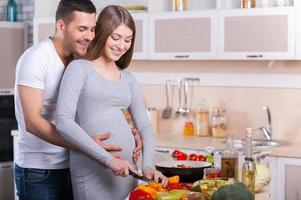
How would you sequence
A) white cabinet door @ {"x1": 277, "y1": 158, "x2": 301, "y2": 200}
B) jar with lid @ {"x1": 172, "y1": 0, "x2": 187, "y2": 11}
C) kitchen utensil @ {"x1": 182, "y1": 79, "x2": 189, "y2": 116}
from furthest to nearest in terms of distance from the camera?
kitchen utensil @ {"x1": 182, "y1": 79, "x2": 189, "y2": 116} → jar with lid @ {"x1": 172, "y1": 0, "x2": 187, "y2": 11} → white cabinet door @ {"x1": 277, "y1": 158, "x2": 301, "y2": 200}

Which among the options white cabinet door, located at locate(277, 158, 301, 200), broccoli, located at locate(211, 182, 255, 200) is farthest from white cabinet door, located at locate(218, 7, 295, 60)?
broccoli, located at locate(211, 182, 255, 200)

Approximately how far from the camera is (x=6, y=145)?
571cm

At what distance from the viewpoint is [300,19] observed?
450cm

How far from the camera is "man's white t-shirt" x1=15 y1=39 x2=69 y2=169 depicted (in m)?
2.54

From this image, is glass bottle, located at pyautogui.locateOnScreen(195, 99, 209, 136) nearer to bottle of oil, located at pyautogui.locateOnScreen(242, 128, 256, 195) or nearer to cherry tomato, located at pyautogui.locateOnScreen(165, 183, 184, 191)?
bottle of oil, located at pyautogui.locateOnScreen(242, 128, 256, 195)

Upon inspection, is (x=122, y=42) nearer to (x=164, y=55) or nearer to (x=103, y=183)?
(x=103, y=183)

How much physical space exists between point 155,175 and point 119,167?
0.18m

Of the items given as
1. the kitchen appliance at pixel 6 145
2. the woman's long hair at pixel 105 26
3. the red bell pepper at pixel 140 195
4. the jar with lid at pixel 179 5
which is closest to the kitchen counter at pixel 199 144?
the jar with lid at pixel 179 5

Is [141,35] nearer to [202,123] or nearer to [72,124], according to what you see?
[202,123]

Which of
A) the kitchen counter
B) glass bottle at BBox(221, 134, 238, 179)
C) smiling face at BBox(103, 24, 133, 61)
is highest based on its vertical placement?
smiling face at BBox(103, 24, 133, 61)

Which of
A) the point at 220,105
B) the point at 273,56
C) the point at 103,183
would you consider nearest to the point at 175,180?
the point at 103,183

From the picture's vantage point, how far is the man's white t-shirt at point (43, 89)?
254 cm

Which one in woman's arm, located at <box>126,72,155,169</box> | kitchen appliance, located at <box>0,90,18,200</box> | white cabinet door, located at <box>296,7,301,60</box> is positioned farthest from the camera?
kitchen appliance, located at <box>0,90,18,200</box>

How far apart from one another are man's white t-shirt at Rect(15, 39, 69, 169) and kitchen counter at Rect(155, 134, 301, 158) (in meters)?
2.04
